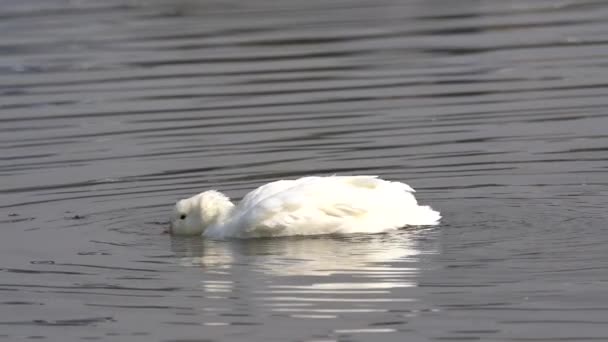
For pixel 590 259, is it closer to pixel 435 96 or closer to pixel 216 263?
pixel 216 263

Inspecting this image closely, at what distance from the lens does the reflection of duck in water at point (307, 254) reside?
10961 mm

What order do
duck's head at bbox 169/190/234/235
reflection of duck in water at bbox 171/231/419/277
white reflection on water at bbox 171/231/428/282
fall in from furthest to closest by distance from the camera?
duck's head at bbox 169/190/234/235
reflection of duck in water at bbox 171/231/419/277
white reflection on water at bbox 171/231/428/282

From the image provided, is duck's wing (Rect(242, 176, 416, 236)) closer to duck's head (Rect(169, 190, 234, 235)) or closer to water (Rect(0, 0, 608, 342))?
water (Rect(0, 0, 608, 342))

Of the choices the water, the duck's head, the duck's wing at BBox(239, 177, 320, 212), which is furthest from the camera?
the duck's head

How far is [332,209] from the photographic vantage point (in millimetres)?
12203

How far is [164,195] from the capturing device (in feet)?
46.2

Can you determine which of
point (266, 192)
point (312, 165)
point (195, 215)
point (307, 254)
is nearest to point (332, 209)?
point (266, 192)

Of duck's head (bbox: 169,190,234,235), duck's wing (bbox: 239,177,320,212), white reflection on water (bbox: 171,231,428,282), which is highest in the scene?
duck's wing (bbox: 239,177,320,212)

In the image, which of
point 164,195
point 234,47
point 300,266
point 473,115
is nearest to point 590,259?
point 300,266

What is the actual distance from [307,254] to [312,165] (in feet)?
11.4

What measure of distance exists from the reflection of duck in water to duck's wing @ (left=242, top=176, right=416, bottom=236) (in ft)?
0.31

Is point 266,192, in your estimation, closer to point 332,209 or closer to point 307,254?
point 332,209

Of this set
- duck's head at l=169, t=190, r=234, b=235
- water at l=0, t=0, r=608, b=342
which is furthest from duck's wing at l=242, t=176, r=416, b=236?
duck's head at l=169, t=190, r=234, b=235

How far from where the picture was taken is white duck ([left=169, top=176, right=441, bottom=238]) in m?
12.1
